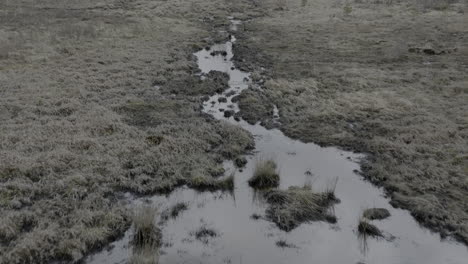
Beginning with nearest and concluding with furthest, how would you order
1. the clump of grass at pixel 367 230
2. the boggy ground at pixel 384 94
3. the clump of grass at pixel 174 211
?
1. the clump of grass at pixel 367 230
2. the clump of grass at pixel 174 211
3. the boggy ground at pixel 384 94

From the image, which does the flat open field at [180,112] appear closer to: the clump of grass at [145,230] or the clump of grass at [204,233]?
the clump of grass at [145,230]

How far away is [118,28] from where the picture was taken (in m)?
33.4

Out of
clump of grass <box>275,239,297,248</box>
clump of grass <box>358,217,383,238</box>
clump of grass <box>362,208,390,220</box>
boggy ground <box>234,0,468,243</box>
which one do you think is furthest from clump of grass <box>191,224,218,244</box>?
boggy ground <box>234,0,468,243</box>

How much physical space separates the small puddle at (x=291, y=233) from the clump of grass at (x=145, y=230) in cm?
23

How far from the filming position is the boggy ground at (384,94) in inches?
507

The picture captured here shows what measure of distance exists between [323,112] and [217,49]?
531 inches

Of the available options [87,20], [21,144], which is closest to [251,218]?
[21,144]

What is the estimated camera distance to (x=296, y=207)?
11.3 meters

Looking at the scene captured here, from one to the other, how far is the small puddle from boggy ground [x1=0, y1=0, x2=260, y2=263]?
0.92 meters

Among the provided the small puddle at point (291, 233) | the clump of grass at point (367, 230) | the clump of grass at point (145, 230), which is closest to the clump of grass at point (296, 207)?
the small puddle at point (291, 233)

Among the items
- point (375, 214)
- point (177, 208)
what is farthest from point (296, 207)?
point (177, 208)

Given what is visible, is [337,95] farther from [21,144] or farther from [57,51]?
[57,51]

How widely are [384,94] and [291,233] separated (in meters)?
12.4

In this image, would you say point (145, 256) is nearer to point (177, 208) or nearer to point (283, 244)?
point (177, 208)
